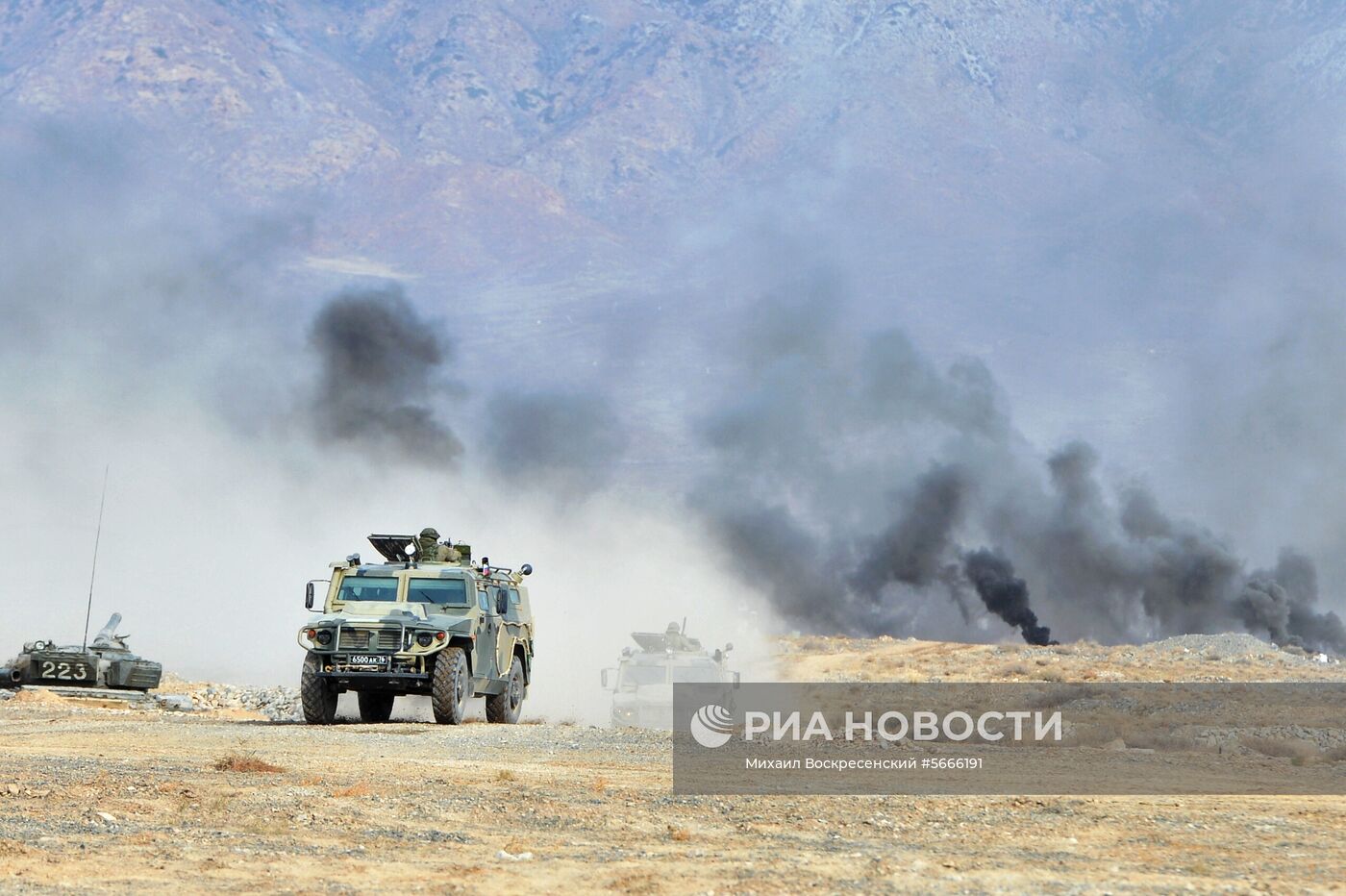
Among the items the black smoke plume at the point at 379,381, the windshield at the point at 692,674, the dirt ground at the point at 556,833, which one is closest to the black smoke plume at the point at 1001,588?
the black smoke plume at the point at 379,381

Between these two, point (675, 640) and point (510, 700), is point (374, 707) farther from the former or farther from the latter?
point (675, 640)

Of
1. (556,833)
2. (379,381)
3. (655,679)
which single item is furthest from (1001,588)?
(556,833)

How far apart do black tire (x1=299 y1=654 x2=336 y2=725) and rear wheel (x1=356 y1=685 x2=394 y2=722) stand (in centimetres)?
131

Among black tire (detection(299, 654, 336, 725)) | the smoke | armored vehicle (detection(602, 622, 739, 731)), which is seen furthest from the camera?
the smoke

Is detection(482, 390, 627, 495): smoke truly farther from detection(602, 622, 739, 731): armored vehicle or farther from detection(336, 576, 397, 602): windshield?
detection(336, 576, 397, 602): windshield

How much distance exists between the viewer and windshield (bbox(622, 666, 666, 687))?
88.2 feet

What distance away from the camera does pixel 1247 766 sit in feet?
67.1

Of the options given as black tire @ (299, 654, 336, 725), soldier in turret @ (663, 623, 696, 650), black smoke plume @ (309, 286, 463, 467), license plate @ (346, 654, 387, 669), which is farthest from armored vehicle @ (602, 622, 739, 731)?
black smoke plume @ (309, 286, 463, 467)

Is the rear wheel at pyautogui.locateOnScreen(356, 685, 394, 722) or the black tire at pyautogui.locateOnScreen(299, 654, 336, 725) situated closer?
the black tire at pyautogui.locateOnScreen(299, 654, 336, 725)

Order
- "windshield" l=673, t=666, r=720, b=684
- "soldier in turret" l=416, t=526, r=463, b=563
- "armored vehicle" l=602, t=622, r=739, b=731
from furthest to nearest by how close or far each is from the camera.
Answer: "soldier in turret" l=416, t=526, r=463, b=563 < "windshield" l=673, t=666, r=720, b=684 < "armored vehicle" l=602, t=622, r=739, b=731

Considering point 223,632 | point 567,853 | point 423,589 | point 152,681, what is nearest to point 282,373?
point 223,632

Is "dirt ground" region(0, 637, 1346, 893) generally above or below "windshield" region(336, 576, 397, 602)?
below

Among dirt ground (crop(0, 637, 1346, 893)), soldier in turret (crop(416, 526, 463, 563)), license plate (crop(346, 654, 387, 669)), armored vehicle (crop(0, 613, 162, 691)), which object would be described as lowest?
dirt ground (crop(0, 637, 1346, 893))

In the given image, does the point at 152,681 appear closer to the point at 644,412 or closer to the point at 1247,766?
the point at 1247,766
